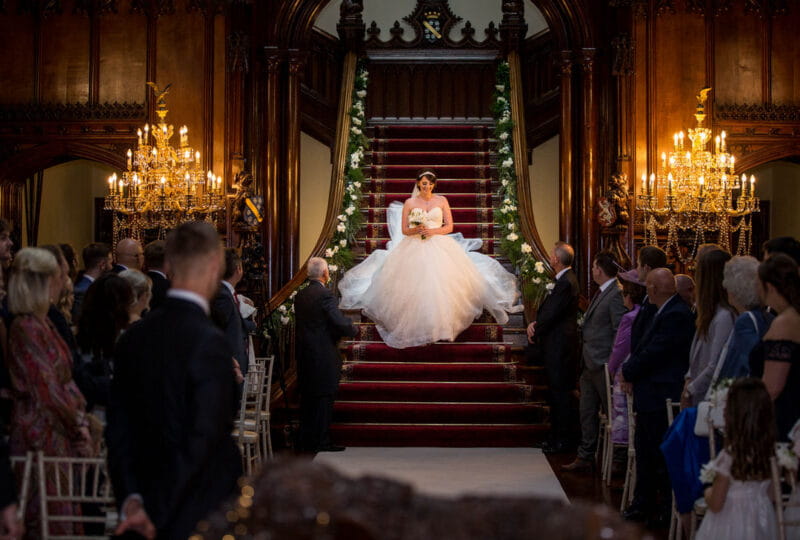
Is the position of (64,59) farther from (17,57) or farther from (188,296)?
(188,296)

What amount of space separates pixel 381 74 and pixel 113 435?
15270 millimetres

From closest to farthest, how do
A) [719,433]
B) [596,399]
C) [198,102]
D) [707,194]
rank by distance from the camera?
[719,433], [596,399], [707,194], [198,102]

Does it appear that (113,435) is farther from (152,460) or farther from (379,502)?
(379,502)

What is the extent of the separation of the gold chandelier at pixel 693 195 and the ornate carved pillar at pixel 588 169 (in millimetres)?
913

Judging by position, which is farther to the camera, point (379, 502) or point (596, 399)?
point (596, 399)

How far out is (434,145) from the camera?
15805 millimetres

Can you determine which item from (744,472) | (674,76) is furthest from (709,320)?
(674,76)

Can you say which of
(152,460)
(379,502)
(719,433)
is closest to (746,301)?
(719,433)

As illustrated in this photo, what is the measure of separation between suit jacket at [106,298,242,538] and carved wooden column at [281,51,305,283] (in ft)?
33.6

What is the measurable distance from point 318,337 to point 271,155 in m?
4.51

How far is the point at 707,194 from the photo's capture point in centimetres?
1103

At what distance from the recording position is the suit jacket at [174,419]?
3029 mm

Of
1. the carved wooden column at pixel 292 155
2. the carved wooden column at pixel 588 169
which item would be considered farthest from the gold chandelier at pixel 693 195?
the carved wooden column at pixel 292 155

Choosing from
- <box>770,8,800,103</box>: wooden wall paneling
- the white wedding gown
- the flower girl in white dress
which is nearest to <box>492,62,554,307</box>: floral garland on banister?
the white wedding gown
